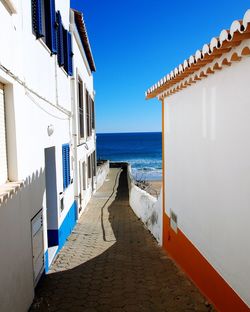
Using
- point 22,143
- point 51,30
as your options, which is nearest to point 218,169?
point 22,143

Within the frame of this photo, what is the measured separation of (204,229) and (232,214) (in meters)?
1.33

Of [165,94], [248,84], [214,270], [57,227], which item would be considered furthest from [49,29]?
[214,270]

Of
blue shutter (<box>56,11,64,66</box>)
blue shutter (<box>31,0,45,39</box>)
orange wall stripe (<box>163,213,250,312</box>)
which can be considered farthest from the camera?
blue shutter (<box>56,11,64,66</box>)

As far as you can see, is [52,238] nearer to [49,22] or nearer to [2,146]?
[2,146]

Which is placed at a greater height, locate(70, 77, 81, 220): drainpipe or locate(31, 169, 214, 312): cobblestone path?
locate(70, 77, 81, 220): drainpipe

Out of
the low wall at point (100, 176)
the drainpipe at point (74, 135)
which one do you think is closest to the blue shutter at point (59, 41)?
the drainpipe at point (74, 135)

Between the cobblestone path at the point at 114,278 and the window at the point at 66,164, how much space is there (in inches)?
68.9

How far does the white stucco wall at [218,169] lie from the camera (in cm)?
423

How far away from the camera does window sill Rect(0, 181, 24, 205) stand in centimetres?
433

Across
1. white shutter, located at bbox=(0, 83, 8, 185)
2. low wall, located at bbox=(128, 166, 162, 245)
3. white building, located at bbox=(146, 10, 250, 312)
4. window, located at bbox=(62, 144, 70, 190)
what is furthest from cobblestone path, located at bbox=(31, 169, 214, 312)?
white shutter, located at bbox=(0, 83, 8, 185)

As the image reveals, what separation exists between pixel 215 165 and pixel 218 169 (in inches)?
5.3

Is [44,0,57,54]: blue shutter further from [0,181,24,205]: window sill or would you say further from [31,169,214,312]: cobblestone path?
[31,169,214,312]: cobblestone path

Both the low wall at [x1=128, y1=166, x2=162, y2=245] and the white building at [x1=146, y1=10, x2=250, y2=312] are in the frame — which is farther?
the low wall at [x1=128, y1=166, x2=162, y2=245]

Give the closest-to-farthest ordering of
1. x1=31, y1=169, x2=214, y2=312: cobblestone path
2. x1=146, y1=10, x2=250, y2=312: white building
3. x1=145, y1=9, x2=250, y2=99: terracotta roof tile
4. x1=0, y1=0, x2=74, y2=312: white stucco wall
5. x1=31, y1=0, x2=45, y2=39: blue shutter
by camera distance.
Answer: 1. x1=145, y1=9, x2=250, y2=99: terracotta roof tile
2. x1=146, y1=10, x2=250, y2=312: white building
3. x1=0, y1=0, x2=74, y2=312: white stucco wall
4. x1=31, y1=169, x2=214, y2=312: cobblestone path
5. x1=31, y1=0, x2=45, y2=39: blue shutter
